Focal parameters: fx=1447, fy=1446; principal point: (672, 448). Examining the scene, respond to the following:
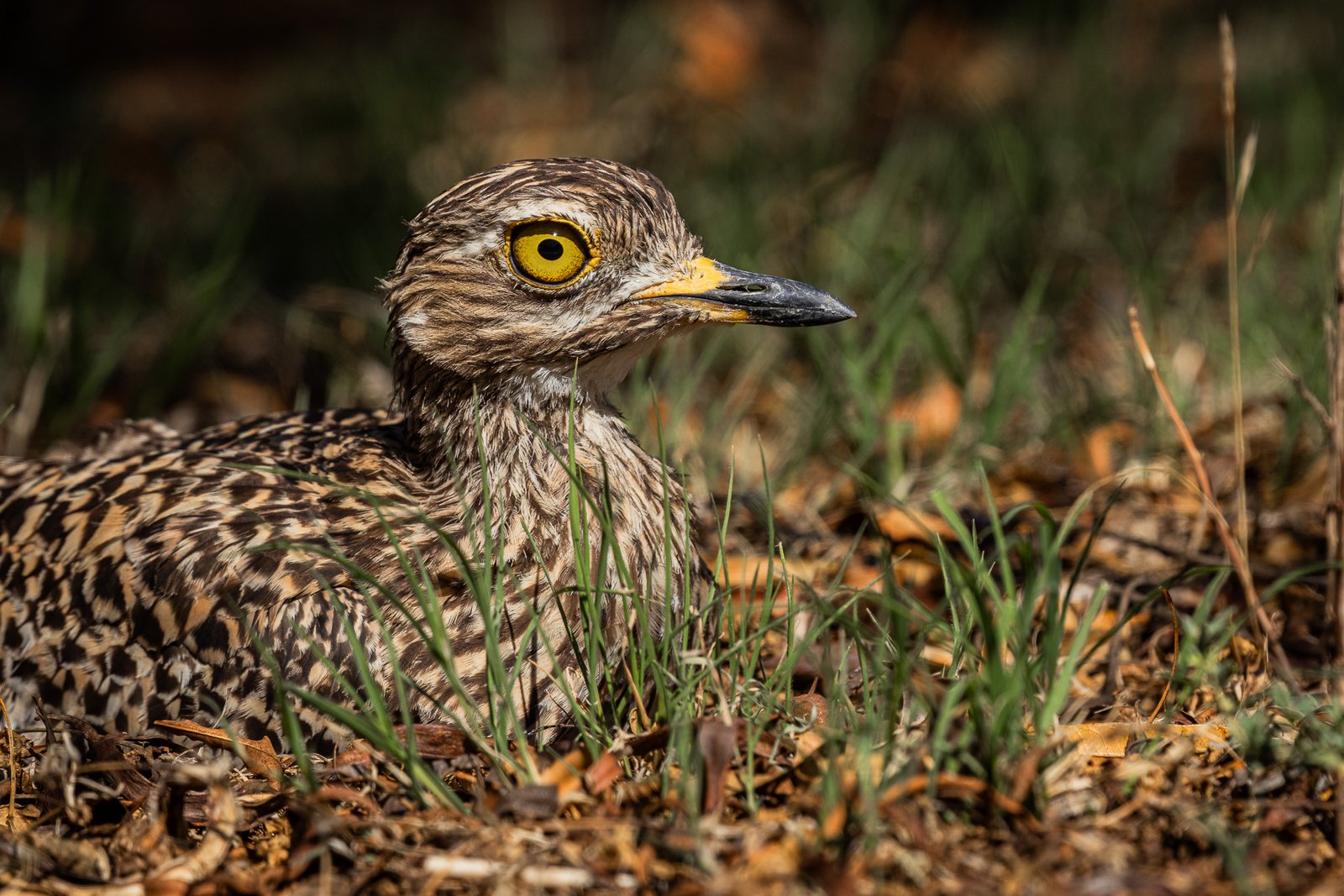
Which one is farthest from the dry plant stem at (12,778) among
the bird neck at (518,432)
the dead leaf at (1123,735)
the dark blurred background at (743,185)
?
the dead leaf at (1123,735)

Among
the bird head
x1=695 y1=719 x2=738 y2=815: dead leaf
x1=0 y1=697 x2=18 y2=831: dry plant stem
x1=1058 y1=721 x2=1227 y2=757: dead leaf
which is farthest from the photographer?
the bird head

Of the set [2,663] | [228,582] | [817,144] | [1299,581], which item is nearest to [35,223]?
[2,663]

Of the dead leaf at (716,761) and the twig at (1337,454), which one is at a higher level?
the twig at (1337,454)

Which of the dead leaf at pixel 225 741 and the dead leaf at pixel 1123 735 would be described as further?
the dead leaf at pixel 225 741

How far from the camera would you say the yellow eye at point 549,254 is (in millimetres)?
3535

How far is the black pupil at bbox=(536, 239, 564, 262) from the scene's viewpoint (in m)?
3.54

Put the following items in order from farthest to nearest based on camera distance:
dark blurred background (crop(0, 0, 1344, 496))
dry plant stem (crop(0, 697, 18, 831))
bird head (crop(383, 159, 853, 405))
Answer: dark blurred background (crop(0, 0, 1344, 496)), bird head (crop(383, 159, 853, 405)), dry plant stem (crop(0, 697, 18, 831))

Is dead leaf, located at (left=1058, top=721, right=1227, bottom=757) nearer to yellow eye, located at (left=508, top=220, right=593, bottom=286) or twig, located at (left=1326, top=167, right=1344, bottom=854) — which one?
twig, located at (left=1326, top=167, right=1344, bottom=854)

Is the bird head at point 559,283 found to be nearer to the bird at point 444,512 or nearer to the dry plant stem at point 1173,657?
the bird at point 444,512

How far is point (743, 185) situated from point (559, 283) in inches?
131

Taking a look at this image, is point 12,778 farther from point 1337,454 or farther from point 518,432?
point 1337,454

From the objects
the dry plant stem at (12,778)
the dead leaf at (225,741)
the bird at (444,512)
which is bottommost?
the dry plant stem at (12,778)

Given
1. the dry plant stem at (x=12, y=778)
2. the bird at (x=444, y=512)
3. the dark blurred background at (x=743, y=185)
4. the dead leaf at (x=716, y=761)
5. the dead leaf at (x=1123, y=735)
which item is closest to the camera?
the dead leaf at (x=716, y=761)

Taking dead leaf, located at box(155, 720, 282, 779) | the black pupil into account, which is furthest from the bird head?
dead leaf, located at box(155, 720, 282, 779)
